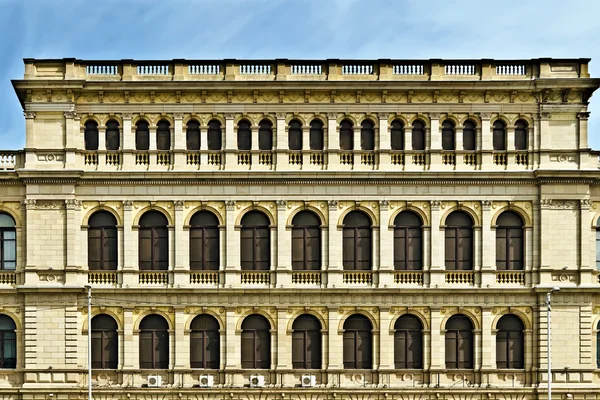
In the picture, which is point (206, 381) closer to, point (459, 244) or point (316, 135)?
point (316, 135)

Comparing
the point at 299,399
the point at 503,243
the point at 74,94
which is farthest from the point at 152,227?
the point at 503,243

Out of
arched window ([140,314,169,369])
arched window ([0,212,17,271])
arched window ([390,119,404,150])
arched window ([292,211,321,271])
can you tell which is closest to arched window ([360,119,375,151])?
arched window ([390,119,404,150])

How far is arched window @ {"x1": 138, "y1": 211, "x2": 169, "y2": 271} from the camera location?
4406cm

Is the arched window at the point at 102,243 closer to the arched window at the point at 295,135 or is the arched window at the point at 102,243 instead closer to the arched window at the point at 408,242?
the arched window at the point at 295,135

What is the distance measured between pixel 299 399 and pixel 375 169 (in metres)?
12.3

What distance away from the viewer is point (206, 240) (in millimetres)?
44156

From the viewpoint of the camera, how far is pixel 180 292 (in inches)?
1709

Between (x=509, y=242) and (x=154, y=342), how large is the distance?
19017 mm

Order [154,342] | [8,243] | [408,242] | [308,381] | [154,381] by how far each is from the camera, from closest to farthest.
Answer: [154,381], [308,381], [154,342], [408,242], [8,243]

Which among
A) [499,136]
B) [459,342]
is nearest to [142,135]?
[499,136]

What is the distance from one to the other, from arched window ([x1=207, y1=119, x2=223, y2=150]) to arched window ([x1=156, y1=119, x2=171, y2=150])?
2102 millimetres

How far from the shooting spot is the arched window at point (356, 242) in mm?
44062

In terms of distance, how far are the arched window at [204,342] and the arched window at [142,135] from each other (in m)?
9.34

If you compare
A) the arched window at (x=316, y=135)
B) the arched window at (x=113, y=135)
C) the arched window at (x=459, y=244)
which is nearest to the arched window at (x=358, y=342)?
the arched window at (x=459, y=244)
